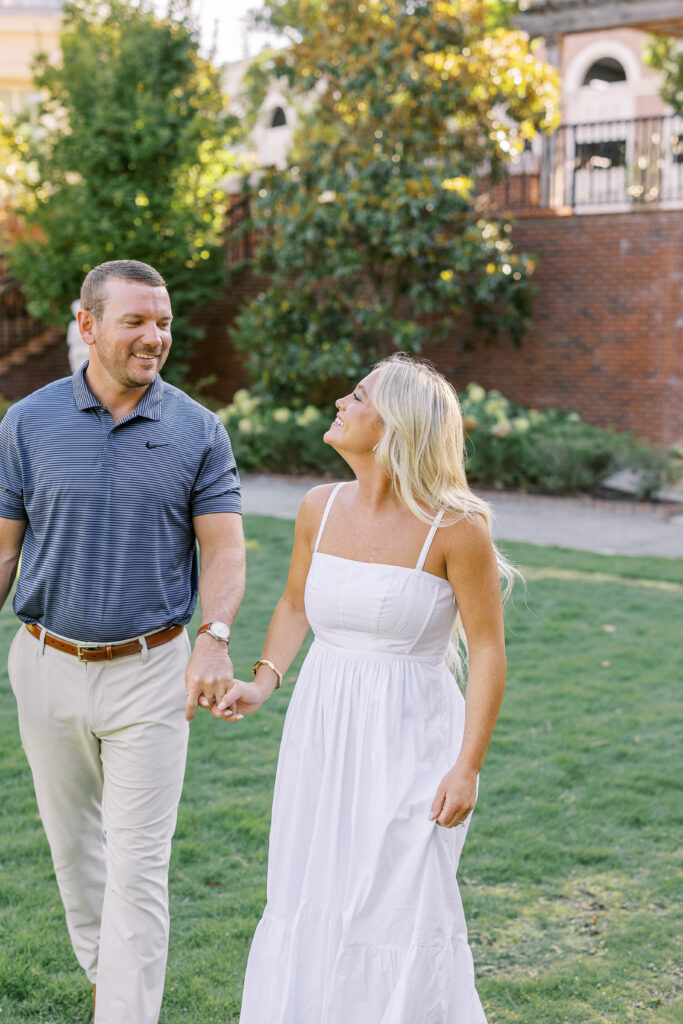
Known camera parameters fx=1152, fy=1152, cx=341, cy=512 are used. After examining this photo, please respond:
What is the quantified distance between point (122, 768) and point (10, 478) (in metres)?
0.81

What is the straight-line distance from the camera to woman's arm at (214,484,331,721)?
278 centimetres

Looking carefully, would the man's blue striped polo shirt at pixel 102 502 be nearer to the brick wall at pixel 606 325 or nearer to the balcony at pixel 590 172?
the brick wall at pixel 606 325

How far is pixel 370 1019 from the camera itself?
2.56m

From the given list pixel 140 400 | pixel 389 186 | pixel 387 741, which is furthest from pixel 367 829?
pixel 389 186

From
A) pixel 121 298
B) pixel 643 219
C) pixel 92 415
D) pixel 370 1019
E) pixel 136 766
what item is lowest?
pixel 370 1019

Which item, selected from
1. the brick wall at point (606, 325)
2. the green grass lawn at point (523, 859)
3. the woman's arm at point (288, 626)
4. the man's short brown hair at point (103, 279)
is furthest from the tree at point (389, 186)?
the woman's arm at point (288, 626)

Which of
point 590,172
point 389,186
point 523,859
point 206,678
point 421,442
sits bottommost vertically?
point 523,859

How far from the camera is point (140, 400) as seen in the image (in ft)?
9.96

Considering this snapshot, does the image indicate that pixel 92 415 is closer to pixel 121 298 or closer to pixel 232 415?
pixel 121 298

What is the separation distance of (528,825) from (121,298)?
9.50 ft

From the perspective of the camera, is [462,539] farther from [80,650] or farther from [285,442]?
[285,442]

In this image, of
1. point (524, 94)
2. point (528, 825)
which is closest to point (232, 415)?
point (524, 94)

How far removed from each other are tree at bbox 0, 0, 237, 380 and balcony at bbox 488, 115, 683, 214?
4375 mm

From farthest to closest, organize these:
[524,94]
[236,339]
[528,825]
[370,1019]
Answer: [236,339], [524,94], [528,825], [370,1019]
